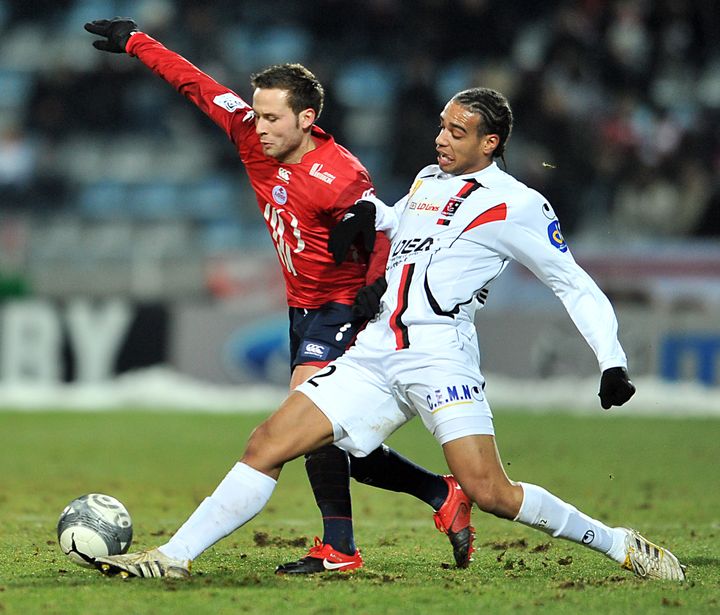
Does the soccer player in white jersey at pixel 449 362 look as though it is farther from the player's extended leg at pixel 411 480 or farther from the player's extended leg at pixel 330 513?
the player's extended leg at pixel 411 480

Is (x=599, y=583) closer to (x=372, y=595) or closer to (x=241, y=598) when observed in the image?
(x=372, y=595)

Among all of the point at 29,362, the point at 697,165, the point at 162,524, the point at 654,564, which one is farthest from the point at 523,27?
the point at 654,564

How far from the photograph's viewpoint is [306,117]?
5.68 metres

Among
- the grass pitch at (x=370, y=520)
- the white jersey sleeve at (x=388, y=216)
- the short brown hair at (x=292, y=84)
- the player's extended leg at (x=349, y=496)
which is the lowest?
the grass pitch at (x=370, y=520)

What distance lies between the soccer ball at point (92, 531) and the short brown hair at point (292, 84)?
1.91 meters

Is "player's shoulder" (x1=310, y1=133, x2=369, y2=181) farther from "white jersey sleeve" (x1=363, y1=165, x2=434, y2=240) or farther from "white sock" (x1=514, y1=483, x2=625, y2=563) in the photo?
"white sock" (x1=514, y1=483, x2=625, y2=563)

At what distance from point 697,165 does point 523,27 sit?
3981 mm

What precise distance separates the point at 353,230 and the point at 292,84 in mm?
730

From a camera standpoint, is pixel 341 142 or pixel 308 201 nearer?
pixel 308 201

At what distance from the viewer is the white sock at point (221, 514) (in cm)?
494

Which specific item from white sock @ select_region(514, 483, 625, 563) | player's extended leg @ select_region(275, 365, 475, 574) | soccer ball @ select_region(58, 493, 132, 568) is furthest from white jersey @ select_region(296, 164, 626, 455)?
soccer ball @ select_region(58, 493, 132, 568)

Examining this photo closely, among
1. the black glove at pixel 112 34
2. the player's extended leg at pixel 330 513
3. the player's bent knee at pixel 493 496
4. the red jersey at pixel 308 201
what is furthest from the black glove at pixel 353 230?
the black glove at pixel 112 34

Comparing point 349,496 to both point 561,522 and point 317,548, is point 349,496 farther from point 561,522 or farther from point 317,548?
point 561,522

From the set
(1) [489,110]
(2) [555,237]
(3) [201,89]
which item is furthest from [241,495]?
(3) [201,89]
